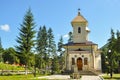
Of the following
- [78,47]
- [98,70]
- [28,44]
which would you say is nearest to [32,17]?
[28,44]

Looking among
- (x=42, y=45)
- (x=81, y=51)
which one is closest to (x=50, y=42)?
(x=42, y=45)

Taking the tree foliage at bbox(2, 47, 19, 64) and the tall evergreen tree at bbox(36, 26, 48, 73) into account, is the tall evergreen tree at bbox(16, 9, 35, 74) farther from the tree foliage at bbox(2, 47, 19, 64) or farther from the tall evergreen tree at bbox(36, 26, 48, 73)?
the tree foliage at bbox(2, 47, 19, 64)

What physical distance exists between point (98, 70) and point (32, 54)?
13532mm

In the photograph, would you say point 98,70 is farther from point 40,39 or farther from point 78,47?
point 40,39

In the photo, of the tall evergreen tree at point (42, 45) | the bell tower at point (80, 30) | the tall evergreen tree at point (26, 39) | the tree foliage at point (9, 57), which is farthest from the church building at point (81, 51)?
the tree foliage at point (9, 57)

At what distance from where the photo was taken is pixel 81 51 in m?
44.5

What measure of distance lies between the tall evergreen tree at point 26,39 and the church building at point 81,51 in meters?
7.60

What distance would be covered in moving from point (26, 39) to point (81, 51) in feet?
34.8

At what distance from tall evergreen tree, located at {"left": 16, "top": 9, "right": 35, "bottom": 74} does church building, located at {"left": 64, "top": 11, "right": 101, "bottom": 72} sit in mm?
7602

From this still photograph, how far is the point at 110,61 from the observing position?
33.0 metres

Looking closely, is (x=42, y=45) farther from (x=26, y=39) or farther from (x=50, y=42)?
(x=26, y=39)

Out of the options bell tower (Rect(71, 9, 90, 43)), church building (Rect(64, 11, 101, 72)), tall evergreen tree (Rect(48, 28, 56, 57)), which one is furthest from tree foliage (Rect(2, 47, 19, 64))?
church building (Rect(64, 11, 101, 72))

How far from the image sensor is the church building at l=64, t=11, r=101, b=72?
4453 centimetres

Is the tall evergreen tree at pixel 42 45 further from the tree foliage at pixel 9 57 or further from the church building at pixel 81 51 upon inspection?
the tree foliage at pixel 9 57
